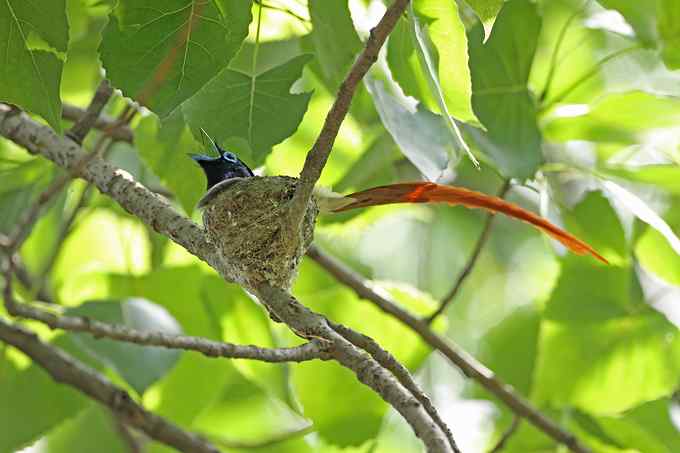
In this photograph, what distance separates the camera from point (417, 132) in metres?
1.88

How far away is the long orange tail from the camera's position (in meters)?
1.58

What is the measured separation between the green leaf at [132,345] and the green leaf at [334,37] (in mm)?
745

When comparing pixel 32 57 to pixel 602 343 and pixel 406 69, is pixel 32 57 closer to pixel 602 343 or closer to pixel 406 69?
pixel 406 69

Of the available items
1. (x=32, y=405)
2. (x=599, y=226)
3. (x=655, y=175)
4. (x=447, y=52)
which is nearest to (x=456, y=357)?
(x=599, y=226)

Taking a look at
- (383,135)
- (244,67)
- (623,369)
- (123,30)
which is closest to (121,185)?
(123,30)

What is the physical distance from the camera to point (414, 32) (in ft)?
4.76

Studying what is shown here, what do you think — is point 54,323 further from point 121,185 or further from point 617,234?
point 617,234

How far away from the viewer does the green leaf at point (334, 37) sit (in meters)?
1.80

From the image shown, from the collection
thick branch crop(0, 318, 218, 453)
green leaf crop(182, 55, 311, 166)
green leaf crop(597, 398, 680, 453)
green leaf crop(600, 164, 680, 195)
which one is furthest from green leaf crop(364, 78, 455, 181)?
green leaf crop(597, 398, 680, 453)

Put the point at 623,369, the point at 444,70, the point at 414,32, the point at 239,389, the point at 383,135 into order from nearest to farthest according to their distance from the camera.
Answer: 1. the point at 414,32
2. the point at 444,70
3. the point at 383,135
4. the point at 623,369
5. the point at 239,389

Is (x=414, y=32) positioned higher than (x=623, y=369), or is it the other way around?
(x=623, y=369)

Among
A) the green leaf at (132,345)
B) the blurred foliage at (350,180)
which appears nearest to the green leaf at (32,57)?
the blurred foliage at (350,180)

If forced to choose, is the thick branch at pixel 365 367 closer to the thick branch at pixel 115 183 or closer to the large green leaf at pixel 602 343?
the thick branch at pixel 115 183

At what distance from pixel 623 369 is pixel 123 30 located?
5.90 feet
